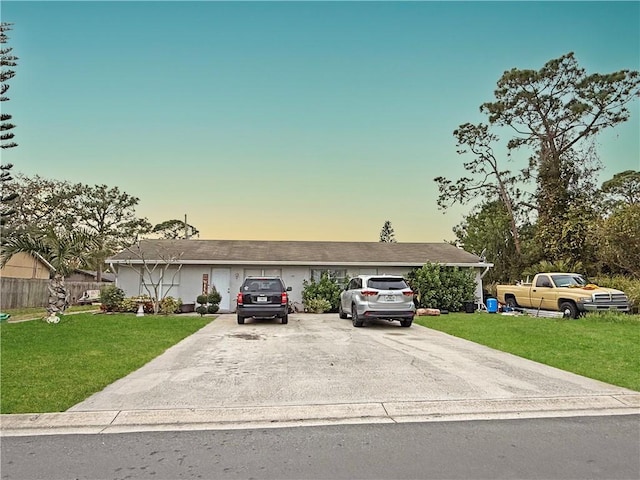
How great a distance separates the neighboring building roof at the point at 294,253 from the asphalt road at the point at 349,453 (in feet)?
53.5

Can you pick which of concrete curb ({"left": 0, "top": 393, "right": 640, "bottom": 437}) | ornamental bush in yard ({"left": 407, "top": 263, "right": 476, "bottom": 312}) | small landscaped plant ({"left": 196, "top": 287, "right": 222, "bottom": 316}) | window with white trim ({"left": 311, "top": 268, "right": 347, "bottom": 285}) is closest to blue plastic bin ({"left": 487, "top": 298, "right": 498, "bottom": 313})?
ornamental bush in yard ({"left": 407, "top": 263, "right": 476, "bottom": 312})

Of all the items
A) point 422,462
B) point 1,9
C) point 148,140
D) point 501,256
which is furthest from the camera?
point 501,256

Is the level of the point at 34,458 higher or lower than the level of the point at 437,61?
lower

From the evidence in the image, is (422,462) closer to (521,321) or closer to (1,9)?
(521,321)

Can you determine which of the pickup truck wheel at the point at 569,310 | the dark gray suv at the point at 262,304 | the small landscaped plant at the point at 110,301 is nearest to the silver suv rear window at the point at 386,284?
the dark gray suv at the point at 262,304

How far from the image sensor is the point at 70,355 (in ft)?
27.9

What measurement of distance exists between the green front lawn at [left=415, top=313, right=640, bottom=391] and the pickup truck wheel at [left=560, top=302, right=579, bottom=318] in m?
0.79

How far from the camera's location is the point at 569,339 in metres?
11.0

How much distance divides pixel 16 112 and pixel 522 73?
32.0 m

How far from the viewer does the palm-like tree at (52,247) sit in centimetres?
1433

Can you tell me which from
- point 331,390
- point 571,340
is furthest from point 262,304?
point 571,340

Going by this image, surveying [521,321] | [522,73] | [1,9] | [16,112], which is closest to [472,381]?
[521,321]

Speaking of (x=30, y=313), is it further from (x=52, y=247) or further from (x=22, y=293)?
(x=52, y=247)

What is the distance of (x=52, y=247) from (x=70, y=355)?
24.5 feet
